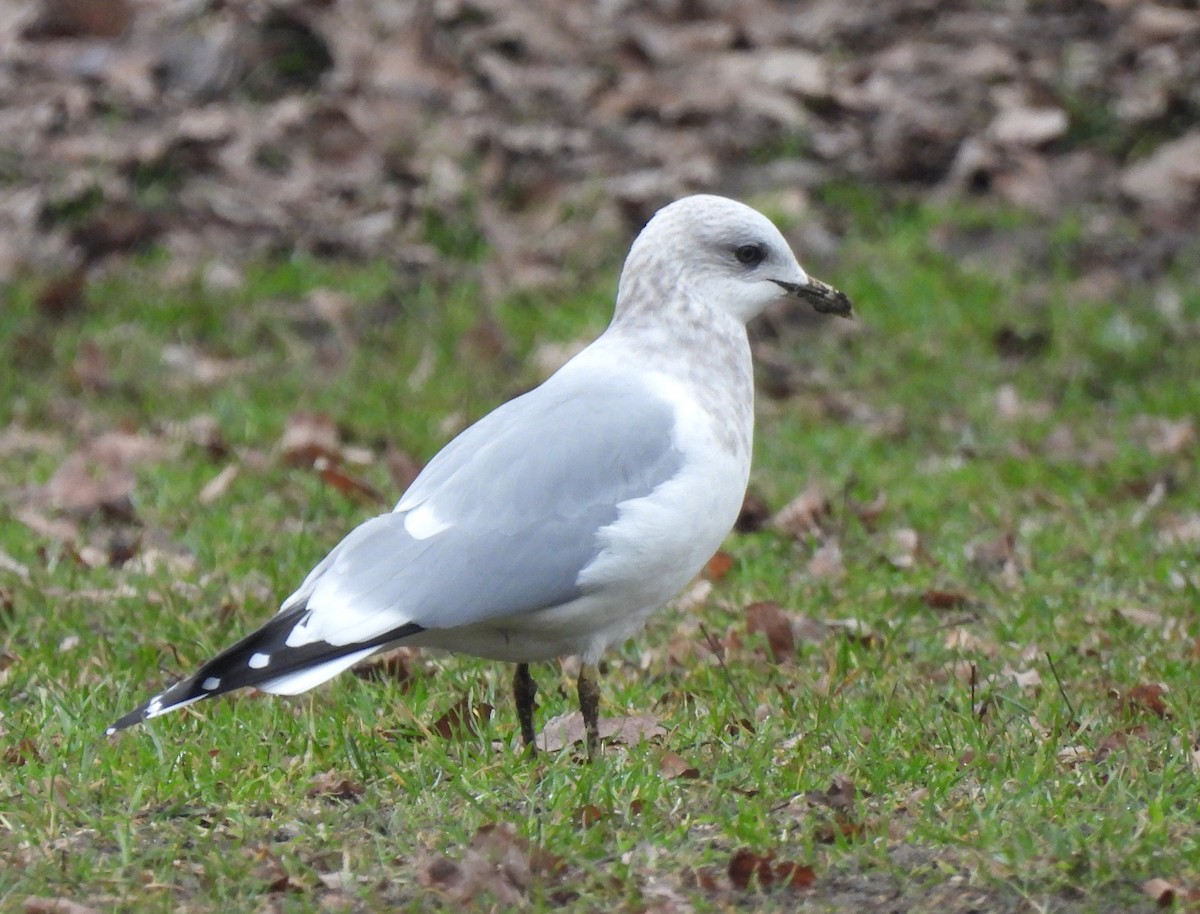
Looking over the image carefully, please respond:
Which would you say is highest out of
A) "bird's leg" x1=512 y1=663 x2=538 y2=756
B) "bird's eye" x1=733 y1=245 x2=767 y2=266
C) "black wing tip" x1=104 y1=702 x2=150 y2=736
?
"bird's eye" x1=733 y1=245 x2=767 y2=266

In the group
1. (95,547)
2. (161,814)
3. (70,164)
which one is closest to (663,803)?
(161,814)

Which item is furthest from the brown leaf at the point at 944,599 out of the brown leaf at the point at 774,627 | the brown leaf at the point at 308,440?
the brown leaf at the point at 308,440

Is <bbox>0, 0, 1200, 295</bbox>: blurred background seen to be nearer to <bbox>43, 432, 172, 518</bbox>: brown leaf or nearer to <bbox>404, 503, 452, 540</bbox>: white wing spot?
<bbox>43, 432, 172, 518</bbox>: brown leaf

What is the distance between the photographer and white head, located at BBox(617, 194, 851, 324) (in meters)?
4.43

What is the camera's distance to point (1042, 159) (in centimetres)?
914

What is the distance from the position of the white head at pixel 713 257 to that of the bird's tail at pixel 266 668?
1.09 metres

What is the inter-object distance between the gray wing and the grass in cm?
32

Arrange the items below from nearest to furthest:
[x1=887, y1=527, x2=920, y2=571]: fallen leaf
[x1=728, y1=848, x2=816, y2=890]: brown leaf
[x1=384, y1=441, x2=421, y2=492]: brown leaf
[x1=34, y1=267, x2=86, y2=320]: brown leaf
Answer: [x1=728, y1=848, x2=816, y2=890]: brown leaf, [x1=887, y1=527, x2=920, y2=571]: fallen leaf, [x1=384, y1=441, x2=421, y2=492]: brown leaf, [x1=34, y1=267, x2=86, y2=320]: brown leaf

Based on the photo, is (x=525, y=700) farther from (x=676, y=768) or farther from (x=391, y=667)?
(x=391, y=667)

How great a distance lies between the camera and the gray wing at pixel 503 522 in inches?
151

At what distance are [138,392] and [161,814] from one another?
400 cm

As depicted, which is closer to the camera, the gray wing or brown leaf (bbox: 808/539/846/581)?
the gray wing

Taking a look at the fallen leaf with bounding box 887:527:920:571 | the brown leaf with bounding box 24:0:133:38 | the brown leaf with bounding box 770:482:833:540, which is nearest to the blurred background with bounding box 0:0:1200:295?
the brown leaf with bounding box 24:0:133:38

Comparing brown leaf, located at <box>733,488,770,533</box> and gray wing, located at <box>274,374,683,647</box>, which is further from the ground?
gray wing, located at <box>274,374,683,647</box>
